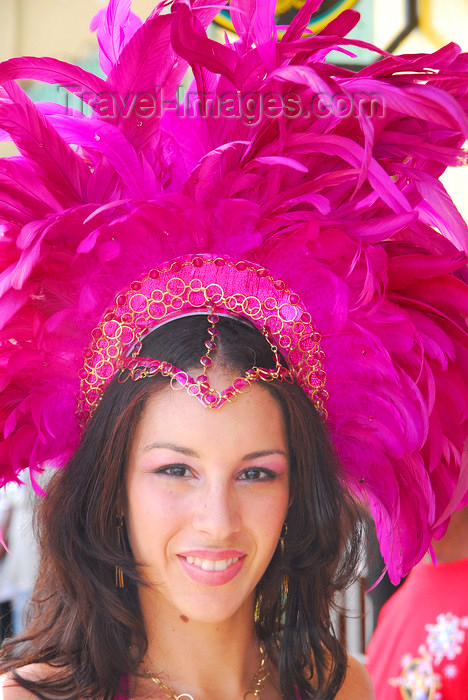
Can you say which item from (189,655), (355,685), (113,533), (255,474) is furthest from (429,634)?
(113,533)

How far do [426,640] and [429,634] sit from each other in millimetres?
22

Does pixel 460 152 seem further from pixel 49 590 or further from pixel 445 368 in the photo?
pixel 49 590

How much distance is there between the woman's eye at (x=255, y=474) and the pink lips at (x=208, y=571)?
153mm

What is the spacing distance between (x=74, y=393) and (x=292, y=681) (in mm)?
864

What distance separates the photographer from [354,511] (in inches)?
74.3

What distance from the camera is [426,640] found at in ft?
7.93

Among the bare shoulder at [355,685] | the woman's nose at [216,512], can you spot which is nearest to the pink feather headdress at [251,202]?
the woman's nose at [216,512]

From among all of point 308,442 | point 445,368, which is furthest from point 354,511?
point 445,368

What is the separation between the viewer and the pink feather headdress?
4.90 feet

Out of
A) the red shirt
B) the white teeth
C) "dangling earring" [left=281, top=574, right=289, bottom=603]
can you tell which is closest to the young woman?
the white teeth

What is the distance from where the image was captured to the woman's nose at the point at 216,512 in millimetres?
1473

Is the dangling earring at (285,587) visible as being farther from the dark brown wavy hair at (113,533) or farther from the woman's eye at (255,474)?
the woman's eye at (255,474)

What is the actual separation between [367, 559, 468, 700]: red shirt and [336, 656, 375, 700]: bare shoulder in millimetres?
475

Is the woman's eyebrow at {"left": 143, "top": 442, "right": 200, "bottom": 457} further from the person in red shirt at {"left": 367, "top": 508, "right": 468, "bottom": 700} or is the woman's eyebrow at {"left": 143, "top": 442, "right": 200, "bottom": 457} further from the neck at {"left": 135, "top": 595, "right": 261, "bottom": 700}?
the person in red shirt at {"left": 367, "top": 508, "right": 468, "bottom": 700}
